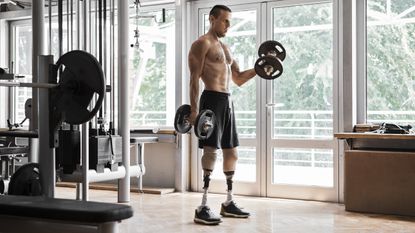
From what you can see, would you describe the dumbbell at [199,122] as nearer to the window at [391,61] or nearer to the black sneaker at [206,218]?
the black sneaker at [206,218]

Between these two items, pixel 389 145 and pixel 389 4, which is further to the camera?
pixel 389 4

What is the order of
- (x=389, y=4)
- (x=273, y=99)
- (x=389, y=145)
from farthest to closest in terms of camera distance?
1. (x=273, y=99)
2. (x=389, y=4)
3. (x=389, y=145)

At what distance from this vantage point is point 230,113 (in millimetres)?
4543

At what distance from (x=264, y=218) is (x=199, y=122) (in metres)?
1.04

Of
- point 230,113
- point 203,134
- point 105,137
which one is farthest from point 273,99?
point 105,137

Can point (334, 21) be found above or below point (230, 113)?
above

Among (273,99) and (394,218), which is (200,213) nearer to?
(394,218)

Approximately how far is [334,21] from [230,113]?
70.5 inches

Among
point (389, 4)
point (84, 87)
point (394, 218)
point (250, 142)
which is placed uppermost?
point (389, 4)

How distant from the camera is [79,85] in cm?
296

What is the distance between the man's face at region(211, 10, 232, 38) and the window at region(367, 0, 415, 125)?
1764 mm

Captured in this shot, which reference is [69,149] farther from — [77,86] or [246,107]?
[246,107]

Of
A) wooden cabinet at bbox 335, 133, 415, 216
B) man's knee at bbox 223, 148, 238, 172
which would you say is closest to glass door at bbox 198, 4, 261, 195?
wooden cabinet at bbox 335, 133, 415, 216

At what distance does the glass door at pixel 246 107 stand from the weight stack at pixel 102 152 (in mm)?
2707
